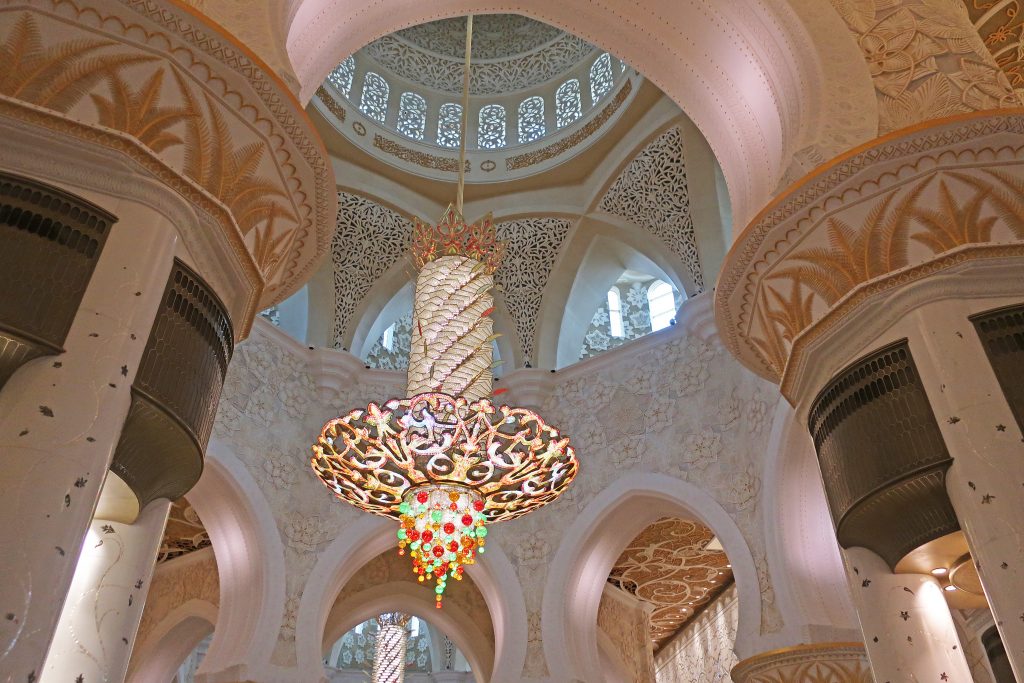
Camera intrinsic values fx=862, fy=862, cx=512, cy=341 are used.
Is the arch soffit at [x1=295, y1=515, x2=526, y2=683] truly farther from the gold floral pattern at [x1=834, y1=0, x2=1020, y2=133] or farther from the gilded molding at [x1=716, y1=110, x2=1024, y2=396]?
the gold floral pattern at [x1=834, y1=0, x2=1020, y2=133]

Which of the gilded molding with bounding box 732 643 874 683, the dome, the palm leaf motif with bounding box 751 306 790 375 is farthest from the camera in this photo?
the dome

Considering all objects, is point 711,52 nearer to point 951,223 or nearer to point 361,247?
point 951,223

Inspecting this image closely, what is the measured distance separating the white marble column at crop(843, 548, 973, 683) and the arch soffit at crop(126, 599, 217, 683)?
26.9 feet

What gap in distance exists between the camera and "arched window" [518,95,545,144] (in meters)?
10.8

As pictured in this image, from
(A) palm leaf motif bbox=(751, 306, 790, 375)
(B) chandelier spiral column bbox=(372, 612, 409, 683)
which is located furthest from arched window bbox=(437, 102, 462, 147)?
(A) palm leaf motif bbox=(751, 306, 790, 375)

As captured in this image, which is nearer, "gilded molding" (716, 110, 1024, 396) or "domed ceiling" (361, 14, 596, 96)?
"gilded molding" (716, 110, 1024, 396)

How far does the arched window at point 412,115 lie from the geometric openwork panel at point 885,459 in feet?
26.0

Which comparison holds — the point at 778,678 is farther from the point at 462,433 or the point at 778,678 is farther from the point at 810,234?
the point at 810,234

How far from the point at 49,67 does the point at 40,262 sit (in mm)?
731

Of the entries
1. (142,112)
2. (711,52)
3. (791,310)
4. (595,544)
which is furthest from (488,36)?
(142,112)

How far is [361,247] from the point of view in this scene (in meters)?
9.84

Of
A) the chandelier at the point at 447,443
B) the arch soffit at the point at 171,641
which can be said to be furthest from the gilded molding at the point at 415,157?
the arch soffit at the point at 171,641

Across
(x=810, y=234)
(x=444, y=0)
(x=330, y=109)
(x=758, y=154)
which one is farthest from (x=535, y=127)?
(x=810, y=234)

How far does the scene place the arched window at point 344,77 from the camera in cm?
1010
